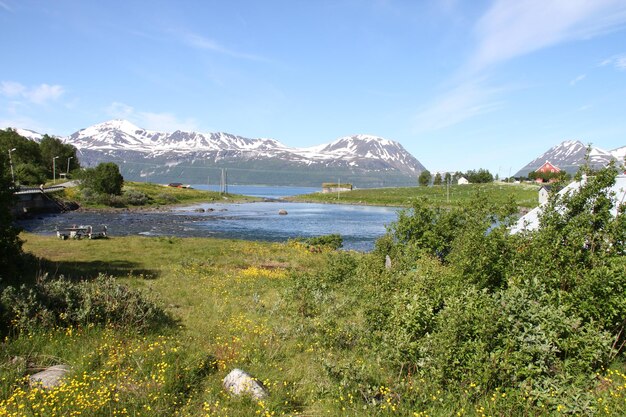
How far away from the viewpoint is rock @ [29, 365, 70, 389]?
7980 millimetres

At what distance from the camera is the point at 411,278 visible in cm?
1348

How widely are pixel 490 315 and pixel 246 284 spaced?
15945 mm

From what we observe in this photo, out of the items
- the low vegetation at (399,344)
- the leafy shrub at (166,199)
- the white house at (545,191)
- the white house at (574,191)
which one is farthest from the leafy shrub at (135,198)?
the white house at (574,191)

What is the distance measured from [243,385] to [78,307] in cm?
740

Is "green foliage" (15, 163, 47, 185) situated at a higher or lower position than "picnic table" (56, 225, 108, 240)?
higher

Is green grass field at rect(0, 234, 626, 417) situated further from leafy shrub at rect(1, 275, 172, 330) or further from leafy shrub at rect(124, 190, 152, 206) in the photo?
leafy shrub at rect(124, 190, 152, 206)

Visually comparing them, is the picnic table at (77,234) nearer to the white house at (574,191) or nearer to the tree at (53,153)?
the white house at (574,191)

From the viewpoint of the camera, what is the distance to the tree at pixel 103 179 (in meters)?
105

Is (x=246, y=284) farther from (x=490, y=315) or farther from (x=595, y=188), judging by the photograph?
(x=595, y=188)

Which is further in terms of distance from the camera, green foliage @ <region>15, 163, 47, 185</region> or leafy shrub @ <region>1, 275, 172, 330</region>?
green foliage @ <region>15, 163, 47, 185</region>

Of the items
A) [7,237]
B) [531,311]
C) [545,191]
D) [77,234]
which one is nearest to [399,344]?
[531,311]

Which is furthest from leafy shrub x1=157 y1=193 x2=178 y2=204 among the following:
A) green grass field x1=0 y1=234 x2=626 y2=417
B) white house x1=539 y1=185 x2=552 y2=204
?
green grass field x1=0 y1=234 x2=626 y2=417

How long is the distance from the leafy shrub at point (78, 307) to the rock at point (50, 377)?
2.36 m

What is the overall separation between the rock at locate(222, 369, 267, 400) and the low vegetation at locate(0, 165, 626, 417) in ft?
0.75
